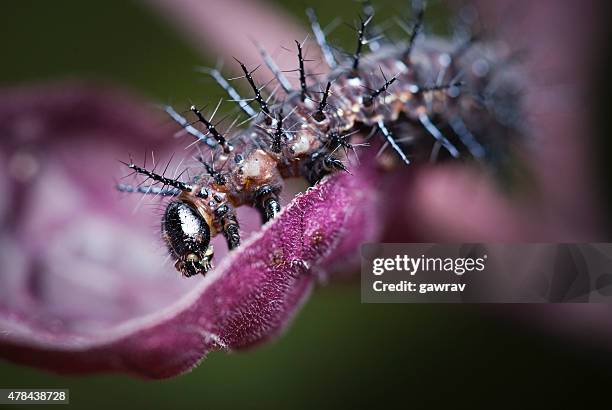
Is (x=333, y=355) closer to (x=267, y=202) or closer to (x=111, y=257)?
(x=111, y=257)

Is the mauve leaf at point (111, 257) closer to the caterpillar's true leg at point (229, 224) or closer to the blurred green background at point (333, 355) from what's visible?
the caterpillar's true leg at point (229, 224)

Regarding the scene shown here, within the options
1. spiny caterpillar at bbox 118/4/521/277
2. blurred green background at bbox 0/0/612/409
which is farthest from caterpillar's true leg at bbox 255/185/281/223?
blurred green background at bbox 0/0/612/409

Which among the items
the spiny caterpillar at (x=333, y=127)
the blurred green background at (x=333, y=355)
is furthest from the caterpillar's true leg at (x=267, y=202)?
the blurred green background at (x=333, y=355)

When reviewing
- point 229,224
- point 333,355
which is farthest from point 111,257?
point 333,355

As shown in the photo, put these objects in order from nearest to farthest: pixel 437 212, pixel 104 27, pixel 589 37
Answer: pixel 437 212 → pixel 589 37 → pixel 104 27

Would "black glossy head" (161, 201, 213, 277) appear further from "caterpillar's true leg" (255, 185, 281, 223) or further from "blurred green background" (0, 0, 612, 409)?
"blurred green background" (0, 0, 612, 409)

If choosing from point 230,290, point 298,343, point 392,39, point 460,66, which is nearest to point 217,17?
point 392,39

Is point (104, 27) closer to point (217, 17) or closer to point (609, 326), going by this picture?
point (217, 17)
